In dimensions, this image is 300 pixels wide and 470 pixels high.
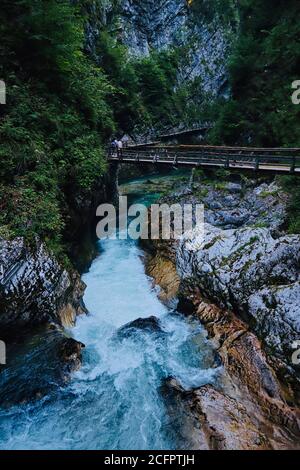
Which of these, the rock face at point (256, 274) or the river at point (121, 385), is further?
the rock face at point (256, 274)

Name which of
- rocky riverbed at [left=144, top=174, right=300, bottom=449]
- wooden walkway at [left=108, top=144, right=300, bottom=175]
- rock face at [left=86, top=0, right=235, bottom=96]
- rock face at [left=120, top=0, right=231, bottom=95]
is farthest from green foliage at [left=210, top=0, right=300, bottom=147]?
rock face at [left=120, top=0, right=231, bottom=95]

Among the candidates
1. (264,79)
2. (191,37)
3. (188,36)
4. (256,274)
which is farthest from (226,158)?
(191,37)

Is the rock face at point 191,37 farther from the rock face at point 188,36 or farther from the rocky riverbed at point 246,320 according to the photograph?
the rocky riverbed at point 246,320

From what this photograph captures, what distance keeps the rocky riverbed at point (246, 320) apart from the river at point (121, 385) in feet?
1.67

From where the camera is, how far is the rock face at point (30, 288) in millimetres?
8531

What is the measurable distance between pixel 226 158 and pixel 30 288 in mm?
9363

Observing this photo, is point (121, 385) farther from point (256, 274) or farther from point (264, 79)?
point (264, 79)

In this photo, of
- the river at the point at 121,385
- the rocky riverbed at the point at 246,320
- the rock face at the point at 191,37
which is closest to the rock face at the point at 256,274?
the rocky riverbed at the point at 246,320

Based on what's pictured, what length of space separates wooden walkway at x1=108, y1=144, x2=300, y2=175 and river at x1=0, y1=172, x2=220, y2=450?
6.21 metres

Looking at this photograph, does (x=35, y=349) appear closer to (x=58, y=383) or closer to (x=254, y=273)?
(x=58, y=383)

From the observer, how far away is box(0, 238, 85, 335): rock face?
8.53m

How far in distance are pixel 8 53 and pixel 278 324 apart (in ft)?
45.6

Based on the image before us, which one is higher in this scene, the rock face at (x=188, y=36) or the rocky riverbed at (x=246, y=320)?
the rock face at (x=188, y=36)

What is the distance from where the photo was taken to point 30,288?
29.8 ft
